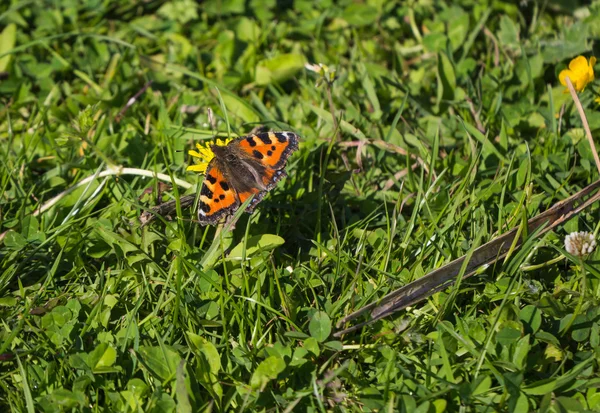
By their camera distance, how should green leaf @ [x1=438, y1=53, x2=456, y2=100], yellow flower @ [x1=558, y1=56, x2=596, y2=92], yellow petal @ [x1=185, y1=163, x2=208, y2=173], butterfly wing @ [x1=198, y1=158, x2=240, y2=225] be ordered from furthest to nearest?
green leaf @ [x1=438, y1=53, x2=456, y2=100] → yellow flower @ [x1=558, y1=56, x2=596, y2=92] → yellow petal @ [x1=185, y1=163, x2=208, y2=173] → butterfly wing @ [x1=198, y1=158, x2=240, y2=225]

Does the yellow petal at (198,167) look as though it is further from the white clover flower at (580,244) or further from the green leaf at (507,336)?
the white clover flower at (580,244)

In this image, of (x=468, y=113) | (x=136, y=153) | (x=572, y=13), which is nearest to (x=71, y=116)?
(x=136, y=153)

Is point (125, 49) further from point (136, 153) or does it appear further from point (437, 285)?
point (437, 285)

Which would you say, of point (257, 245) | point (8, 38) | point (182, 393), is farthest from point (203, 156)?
point (8, 38)

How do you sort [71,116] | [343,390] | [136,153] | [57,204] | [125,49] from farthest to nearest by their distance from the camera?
[125,49], [71,116], [136,153], [57,204], [343,390]

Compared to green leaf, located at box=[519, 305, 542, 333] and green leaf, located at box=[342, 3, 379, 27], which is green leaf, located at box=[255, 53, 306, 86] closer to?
green leaf, located at box=[342, 3, 379, 27]

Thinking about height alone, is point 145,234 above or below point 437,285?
above

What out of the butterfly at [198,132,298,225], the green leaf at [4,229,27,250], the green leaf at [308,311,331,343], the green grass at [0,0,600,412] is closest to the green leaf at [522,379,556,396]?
the green grass at [0,0,600,412]
